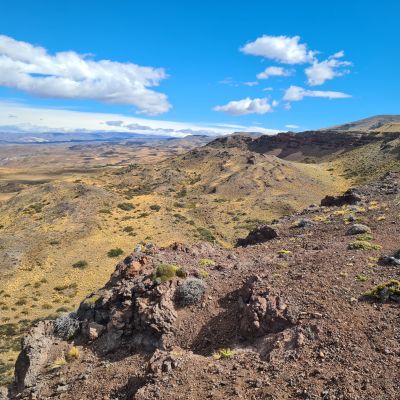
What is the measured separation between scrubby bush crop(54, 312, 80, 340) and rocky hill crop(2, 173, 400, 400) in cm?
5

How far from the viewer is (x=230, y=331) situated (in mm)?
14516

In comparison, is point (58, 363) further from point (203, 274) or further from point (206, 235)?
point (206, 235)

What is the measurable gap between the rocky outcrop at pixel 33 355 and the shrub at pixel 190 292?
6112 mm

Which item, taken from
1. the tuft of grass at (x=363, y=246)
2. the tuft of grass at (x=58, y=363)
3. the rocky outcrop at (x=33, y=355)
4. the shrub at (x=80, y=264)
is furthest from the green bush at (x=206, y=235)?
the tuft of grass at (x=58, y=363)

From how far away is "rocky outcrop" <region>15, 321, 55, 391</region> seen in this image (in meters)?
15.5

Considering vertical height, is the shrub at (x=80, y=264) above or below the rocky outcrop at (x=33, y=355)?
below

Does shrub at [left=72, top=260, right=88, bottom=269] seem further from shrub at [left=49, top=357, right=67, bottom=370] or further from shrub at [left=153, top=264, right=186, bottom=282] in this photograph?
shrub at [left=49, top=357, right=67, bottom=370]

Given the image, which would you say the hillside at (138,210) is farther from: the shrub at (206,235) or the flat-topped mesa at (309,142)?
the flat-topped mesa at (309,142)

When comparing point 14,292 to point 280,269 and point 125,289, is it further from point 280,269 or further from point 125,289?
point 280,269

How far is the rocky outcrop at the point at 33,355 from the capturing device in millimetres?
15539

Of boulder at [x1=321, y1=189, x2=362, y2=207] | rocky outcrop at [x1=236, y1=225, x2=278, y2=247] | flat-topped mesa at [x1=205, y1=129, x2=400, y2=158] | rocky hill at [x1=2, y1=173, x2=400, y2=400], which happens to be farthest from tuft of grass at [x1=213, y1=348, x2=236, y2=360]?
flat-topped mesa at [x1=205, y1=129, x2=400, y2=158]

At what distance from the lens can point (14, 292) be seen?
117 ft

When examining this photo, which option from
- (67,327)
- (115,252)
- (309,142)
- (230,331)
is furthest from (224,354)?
(309,142)

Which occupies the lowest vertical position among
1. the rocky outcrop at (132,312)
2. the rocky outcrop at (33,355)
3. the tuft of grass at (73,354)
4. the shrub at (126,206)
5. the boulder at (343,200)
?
the shrub at (126,206)
